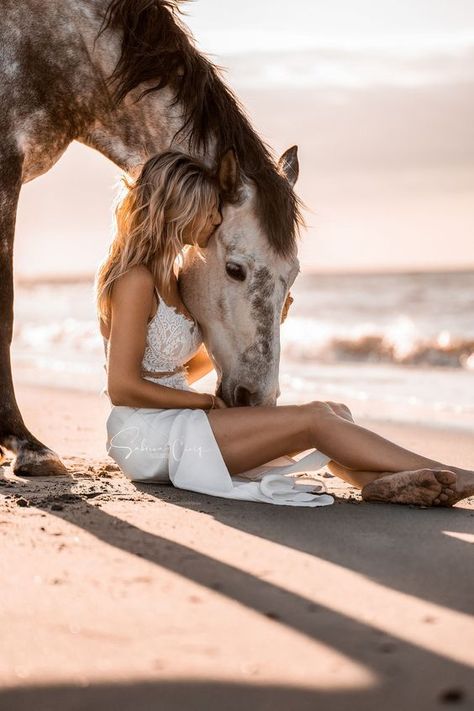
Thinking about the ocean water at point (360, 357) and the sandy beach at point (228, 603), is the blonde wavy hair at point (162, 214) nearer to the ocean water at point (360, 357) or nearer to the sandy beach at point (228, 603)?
the sandy beach at point (228, 603)

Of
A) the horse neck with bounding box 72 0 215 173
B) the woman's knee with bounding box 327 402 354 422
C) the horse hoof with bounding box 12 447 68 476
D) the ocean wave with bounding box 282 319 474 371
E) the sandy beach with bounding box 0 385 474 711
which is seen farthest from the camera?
the ocean wave with bounding box 282 319 474 371

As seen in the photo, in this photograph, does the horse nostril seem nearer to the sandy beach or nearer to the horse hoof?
the sandy beach

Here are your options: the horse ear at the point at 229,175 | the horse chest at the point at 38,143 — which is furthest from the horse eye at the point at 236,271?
the horse chest at the point at 38,143

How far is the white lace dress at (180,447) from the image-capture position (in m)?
3.55

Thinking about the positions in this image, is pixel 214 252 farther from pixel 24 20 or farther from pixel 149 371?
pixel 24 20

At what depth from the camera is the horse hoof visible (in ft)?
12.8

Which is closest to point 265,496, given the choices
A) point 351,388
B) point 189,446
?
point 189,446

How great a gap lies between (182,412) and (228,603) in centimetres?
157

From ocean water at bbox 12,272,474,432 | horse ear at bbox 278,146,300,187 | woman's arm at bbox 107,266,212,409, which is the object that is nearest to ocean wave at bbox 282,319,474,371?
ocean water at bbox 12,272,474,432

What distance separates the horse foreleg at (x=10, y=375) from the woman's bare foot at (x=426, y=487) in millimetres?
1391

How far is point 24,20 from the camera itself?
4340 mm

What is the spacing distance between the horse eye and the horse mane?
218 mm

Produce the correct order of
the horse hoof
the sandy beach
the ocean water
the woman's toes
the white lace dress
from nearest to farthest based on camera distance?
the sandy beach, the woman's toes, the white lace dress, the horse hoof, the ocean water

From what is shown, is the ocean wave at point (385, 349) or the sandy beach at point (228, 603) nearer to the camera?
the sandy beach at point (228, 603)
